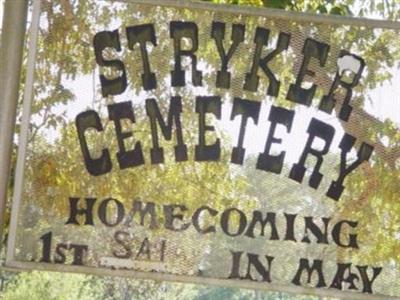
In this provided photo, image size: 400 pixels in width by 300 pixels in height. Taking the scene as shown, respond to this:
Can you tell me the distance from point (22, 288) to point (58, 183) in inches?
28.8

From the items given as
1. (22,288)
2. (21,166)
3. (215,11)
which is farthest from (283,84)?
(22,288)

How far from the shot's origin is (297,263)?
4.55ft

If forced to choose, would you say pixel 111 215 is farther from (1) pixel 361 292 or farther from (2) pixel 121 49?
(1) pixel 361 292

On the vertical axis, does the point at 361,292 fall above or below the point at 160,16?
below

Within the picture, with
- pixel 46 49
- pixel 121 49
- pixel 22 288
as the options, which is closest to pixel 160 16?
pixel 121 49

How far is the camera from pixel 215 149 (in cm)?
142

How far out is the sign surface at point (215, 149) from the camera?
4.56 feet

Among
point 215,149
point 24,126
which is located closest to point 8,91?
point 24,126

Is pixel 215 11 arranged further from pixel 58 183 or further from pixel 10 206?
pixel 10 206

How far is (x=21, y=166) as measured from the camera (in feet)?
4.60

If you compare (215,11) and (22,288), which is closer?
(215,11)

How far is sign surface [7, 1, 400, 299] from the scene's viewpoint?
1.39 meters

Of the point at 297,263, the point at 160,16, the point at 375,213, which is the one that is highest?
the point at 160,16

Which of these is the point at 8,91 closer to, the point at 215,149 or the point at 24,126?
the point at 24,126
